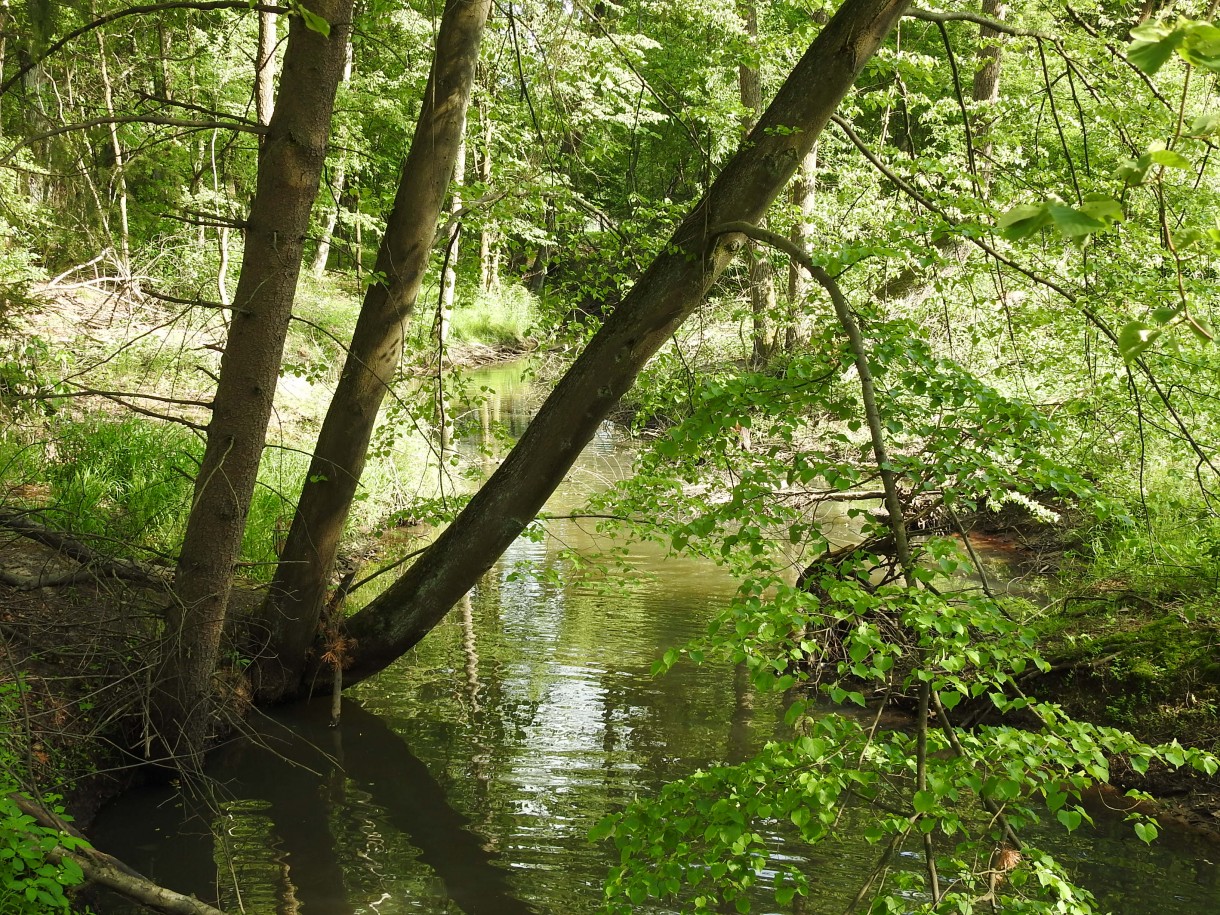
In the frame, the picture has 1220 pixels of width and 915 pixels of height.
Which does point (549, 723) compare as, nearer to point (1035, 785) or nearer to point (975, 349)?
point (1035, 785)

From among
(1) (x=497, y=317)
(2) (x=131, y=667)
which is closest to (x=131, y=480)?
(2) (x=131, y=667)

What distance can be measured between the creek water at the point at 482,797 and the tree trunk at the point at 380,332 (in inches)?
32.7

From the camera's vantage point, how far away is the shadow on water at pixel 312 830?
442cm

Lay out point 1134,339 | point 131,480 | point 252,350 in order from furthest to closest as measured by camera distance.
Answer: point 131,480 < point 252,350 < point 1134,339

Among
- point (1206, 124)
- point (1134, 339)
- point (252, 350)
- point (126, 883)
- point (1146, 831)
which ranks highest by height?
point (1206, 124)

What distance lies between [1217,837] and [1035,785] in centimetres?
366

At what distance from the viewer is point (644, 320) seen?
179 inches

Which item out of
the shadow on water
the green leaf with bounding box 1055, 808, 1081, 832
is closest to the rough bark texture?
the shadow on water

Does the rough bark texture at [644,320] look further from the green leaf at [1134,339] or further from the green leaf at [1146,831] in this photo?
the green leaf at [1134,339]

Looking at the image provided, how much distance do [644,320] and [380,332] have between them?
1.71m

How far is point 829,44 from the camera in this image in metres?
4.09

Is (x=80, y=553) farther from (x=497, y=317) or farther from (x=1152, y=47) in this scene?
(x=497, y=317)

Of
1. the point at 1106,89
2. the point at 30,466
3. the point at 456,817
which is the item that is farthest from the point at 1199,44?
the point at 30,466

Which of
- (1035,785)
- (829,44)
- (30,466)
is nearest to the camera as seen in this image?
(1035,785)
